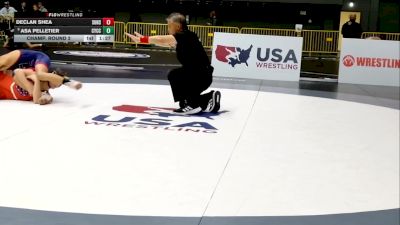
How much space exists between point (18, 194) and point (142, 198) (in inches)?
Answer: 29.8

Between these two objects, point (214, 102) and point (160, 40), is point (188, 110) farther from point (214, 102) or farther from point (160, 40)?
point (160, 40)

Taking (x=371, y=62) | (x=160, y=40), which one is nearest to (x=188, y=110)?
(x=160, y=40)

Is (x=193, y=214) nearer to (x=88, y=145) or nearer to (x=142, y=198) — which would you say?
(x=142, y=198)

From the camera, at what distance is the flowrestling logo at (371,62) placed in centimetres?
1243

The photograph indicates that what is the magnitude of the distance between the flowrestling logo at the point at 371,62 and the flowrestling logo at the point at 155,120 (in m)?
6.78

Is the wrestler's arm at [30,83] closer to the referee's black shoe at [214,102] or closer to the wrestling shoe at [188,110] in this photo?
the wrestling shoe at [188,110]

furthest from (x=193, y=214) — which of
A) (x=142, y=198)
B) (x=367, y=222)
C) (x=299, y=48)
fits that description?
(x=299, y=48)

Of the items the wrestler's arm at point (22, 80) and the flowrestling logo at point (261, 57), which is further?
the flowrestling logo at point (261, 57)

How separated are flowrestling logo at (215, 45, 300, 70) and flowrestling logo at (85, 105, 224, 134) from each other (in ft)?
18.6
